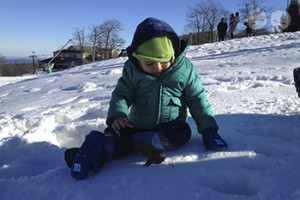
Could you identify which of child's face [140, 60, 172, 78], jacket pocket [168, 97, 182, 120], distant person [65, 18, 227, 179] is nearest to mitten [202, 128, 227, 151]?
distant person [65, 18, 227, 179]

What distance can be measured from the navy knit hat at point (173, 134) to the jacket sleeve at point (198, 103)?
0.14m

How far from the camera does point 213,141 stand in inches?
46.4

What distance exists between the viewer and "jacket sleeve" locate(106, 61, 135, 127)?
1.25 metres

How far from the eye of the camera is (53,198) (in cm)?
86

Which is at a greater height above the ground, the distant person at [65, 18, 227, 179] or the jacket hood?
the jacket hood

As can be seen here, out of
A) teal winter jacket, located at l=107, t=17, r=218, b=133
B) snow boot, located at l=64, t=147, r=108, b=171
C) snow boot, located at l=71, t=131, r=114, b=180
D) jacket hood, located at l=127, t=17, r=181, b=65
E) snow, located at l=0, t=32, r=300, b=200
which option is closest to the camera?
snow, located at l=0, t=32, r=300, b=200

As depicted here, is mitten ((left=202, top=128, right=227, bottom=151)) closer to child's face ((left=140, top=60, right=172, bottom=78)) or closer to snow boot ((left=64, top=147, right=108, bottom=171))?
child's face ((left=140, top=60, right=172, bottom=78))

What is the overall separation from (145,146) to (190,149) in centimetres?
28

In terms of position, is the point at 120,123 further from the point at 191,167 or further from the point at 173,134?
the point at 191,167

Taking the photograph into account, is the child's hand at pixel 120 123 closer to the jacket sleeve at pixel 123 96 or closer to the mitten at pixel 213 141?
the jacket sleeve at pixel 123 96

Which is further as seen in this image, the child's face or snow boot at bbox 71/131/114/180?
the child's face

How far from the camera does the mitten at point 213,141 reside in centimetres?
115

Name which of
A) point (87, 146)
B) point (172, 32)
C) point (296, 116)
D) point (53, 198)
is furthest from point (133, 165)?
point (296, 116)

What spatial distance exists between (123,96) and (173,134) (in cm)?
42
